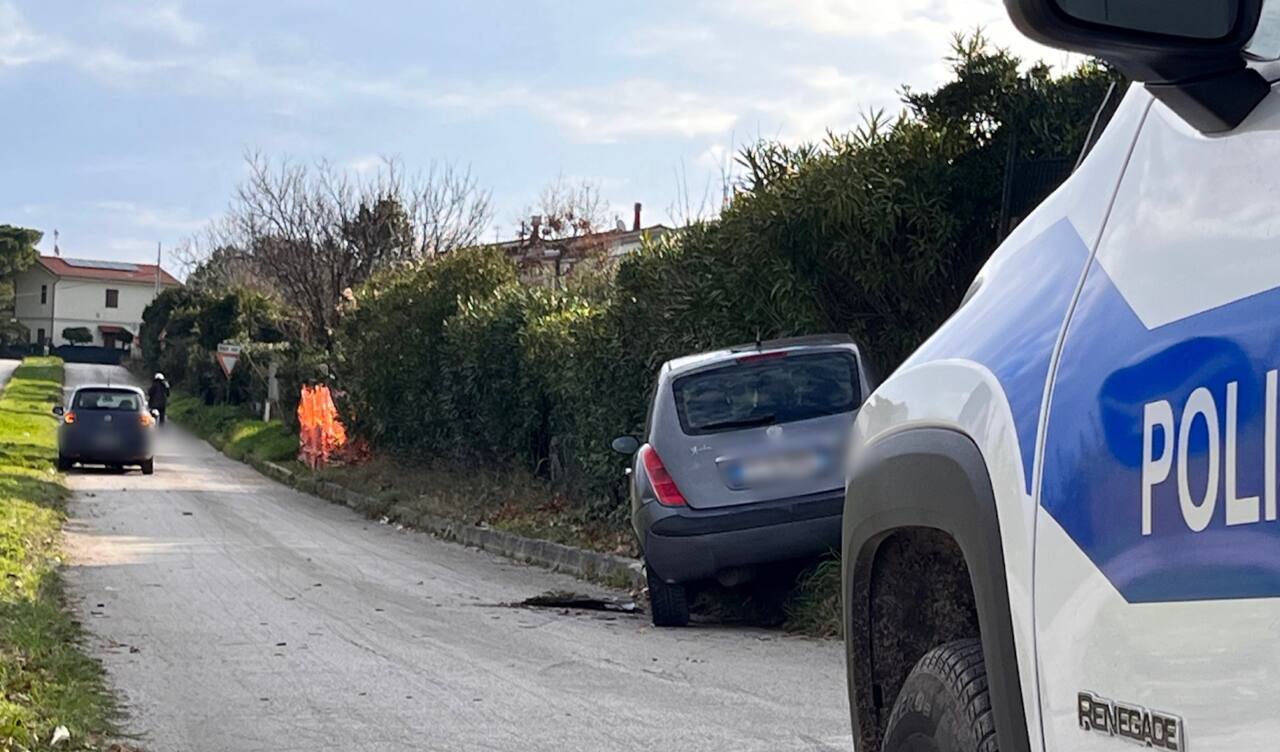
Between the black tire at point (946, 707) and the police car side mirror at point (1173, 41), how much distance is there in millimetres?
1028

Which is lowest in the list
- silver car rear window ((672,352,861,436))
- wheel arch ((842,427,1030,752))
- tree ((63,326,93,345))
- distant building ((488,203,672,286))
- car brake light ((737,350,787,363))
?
wheel arch ((842,427,1030,752))

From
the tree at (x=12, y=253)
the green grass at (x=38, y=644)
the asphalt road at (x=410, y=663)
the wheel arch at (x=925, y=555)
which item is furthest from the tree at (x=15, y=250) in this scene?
the wheel arch at (x=925, y=555)

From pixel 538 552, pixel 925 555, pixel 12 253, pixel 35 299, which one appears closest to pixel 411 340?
pixel 538 552

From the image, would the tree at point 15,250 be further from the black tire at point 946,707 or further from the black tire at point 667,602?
the black tire at point 946,707

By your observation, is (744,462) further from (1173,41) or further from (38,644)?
(1173,41)

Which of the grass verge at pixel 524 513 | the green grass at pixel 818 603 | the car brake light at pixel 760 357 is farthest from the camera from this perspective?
the car brake light at pixel 760 357

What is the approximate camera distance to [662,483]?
32.0ft

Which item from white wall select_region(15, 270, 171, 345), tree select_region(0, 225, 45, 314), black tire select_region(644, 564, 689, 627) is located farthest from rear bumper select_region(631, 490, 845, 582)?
white wall select_region(15, 270, 171, 345)

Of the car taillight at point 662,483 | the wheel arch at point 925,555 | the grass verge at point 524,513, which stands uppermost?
the wheel arch at point 925,555

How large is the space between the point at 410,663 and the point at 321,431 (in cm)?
2012

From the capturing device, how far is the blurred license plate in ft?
31.3

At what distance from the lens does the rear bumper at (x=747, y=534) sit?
9438mm

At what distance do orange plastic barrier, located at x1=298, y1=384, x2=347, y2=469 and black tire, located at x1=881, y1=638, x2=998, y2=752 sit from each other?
25.6 m

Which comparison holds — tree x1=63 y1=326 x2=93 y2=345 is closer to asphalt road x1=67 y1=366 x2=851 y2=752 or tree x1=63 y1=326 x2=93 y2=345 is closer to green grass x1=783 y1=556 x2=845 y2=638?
asphalt road x1=67 y1=366 x2=851 y2=752
